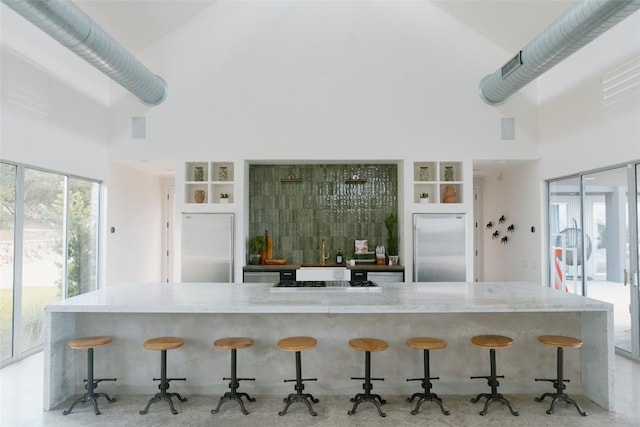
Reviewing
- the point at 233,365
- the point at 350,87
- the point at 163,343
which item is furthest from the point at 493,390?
the point at 350,87

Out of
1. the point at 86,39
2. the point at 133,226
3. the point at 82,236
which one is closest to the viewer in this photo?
the point at 86,39

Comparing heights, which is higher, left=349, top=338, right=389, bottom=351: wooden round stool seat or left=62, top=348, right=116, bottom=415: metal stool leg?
left=349, top=338, right=389, bottom=351: wooden round stool seat

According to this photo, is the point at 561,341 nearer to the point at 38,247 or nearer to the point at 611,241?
the point at 611,241

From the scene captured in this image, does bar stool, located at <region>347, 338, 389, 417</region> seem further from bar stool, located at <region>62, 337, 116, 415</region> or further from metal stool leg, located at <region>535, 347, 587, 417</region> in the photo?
bar stool, located at <region>62, 337, 116, 415</region>

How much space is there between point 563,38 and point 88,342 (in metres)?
4.91

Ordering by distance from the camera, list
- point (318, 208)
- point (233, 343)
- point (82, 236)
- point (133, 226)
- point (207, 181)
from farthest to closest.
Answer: point (133, 226) → point (318, 208) → point (207, 181) → point (82, 236) → point (233, 343)

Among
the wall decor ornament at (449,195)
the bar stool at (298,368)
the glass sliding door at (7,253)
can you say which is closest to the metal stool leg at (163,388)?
the bar stool at (298,368)

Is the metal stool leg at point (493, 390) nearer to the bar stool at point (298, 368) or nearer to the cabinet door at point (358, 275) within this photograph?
the bar stool at point (298, 368)

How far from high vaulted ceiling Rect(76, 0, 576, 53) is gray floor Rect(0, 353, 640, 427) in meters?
4.23

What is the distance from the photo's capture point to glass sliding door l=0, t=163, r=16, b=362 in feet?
14.0

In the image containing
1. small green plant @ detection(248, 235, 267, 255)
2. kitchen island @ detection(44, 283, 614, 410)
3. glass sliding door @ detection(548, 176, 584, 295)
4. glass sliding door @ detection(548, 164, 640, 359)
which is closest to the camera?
kitchen island @ detection(44, 283, 614, 410)

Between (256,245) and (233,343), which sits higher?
(256,245)

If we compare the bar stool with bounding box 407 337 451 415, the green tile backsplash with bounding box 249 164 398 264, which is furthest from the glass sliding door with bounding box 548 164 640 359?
the bar stool with bounding box 407 337 451 415

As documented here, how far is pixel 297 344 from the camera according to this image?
3.23 m
